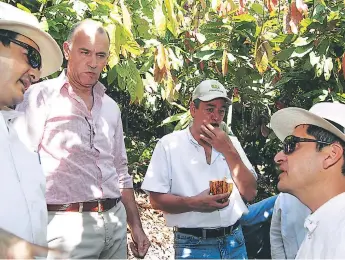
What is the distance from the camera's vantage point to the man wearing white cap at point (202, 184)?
318 centimetres

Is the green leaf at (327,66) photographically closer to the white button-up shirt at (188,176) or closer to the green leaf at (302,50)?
the green leaf at (302,50)

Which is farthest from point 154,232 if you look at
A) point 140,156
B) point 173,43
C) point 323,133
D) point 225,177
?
point 323,133

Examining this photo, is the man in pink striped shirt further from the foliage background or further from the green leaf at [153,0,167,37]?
the green leaf at [153,0,167,37]

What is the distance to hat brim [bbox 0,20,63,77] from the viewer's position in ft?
Result: 6.36

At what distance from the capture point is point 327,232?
1978mm

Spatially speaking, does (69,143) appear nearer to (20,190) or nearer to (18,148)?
(18,148)

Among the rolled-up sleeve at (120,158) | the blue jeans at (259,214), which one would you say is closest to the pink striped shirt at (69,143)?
→ the rolled-up sleeve at (120,158)

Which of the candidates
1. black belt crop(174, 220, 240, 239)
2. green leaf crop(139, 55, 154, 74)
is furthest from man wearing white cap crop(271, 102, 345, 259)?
green leaf crop(139, 55, 154, 74)

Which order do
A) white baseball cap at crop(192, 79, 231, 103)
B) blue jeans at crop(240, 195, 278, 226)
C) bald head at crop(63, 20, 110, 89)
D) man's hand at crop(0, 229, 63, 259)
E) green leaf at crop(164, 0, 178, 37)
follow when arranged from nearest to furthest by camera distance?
man's hand at crop(0, 229, 63, 259) < green leaf at crop(164, 0, 178, 37) < bald head at crop(63, 20, 110, 89) < white baseball cap at crop(192, 79, 231, 103) < blue jeans at crop(240, 195, 278, 226)

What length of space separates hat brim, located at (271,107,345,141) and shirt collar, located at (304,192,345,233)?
0.28 m

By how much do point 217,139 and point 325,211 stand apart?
4.36 ft

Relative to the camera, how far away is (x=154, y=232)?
6645 millimetres

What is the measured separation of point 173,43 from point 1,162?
3.51m

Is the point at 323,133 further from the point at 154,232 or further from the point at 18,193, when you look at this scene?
the point at 154,232
